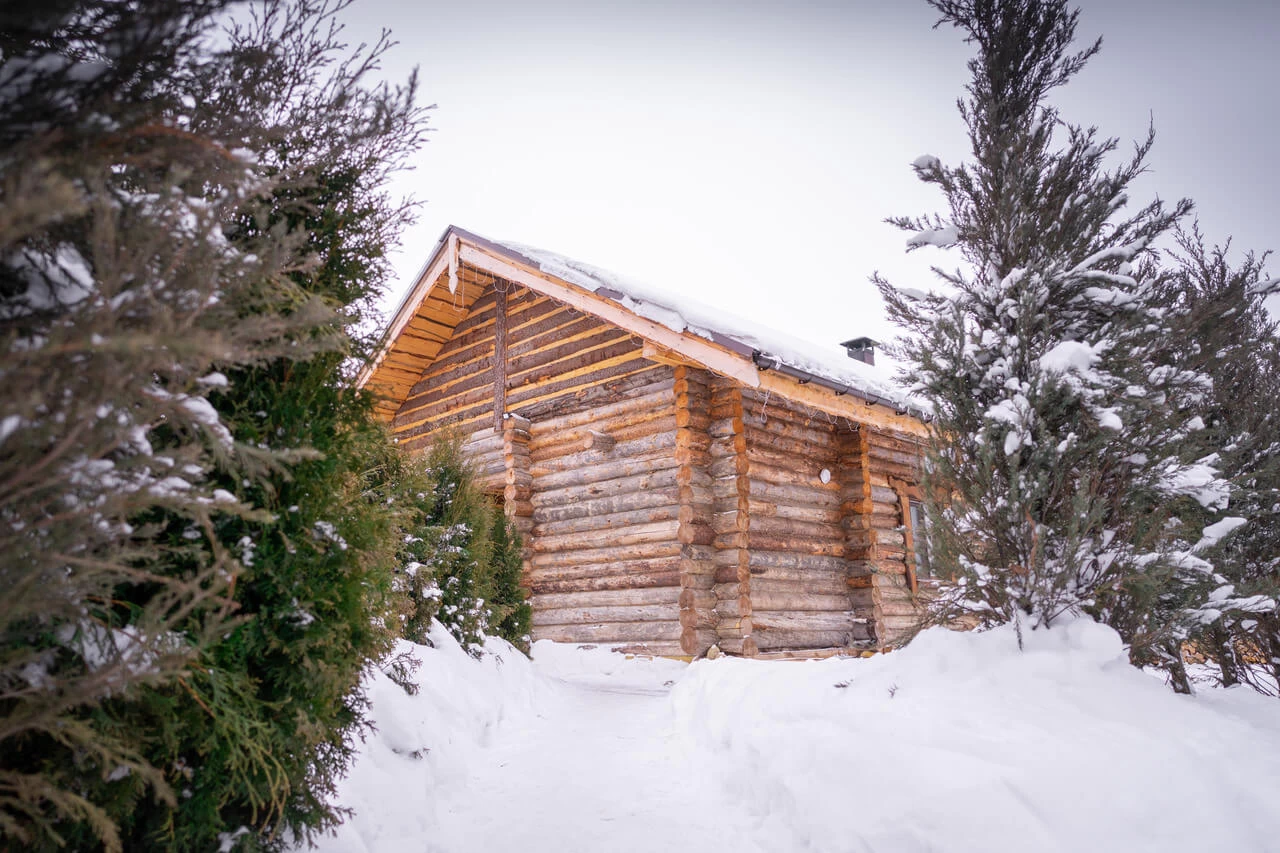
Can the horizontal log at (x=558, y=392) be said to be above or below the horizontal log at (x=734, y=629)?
above

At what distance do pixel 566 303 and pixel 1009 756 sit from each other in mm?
7600

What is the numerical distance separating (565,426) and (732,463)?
9.12 ft

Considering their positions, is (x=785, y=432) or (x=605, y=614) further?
(x=785, y=432)

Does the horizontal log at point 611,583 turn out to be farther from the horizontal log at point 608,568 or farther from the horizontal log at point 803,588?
the horizontal log at point 803,588

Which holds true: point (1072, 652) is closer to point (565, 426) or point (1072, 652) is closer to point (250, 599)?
point (250, 599)

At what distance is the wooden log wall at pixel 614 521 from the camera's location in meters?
8.52

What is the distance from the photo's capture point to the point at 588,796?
3.94 metres

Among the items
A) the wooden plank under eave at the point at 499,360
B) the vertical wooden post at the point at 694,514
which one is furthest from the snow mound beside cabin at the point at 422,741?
the wooden plank under eave at the point at 499,360

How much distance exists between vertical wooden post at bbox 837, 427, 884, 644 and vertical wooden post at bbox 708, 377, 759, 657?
2334 mm

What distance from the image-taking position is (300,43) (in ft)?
8.38

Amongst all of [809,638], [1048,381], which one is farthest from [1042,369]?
[809,638]

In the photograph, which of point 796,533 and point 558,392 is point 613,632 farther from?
point 558,392

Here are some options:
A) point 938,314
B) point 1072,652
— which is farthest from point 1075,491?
point 938,314

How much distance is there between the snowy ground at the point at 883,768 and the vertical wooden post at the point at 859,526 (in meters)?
5.06
